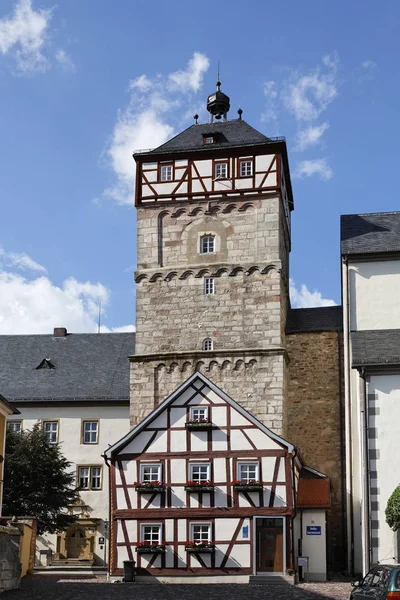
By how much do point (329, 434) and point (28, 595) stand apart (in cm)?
1606

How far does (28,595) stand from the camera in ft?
71.6

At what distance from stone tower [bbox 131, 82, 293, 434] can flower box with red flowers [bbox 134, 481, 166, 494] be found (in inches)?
244

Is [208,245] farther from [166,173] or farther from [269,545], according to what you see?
[269,545]

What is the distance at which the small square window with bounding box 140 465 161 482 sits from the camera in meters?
30.0

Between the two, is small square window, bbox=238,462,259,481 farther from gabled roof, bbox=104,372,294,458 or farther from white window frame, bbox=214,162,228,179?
white window frame, bbox=214,162,228,179

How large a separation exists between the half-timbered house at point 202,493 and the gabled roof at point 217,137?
11686mm

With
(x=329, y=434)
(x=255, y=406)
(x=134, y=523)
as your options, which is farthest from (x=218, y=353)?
(x=134, y=523)

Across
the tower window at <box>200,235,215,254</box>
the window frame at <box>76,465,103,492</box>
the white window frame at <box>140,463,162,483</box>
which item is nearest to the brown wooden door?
the white window frame at <box>140,463,162,483</box>

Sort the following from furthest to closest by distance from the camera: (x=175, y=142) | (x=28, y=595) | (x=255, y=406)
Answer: (x=175, y=142) < (x=255, y=406) < (x=28, y=595)

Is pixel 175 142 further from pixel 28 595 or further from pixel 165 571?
pixel 28 595

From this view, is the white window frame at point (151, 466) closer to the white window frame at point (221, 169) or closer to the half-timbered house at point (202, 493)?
the half-timbered house at point (202, 493)

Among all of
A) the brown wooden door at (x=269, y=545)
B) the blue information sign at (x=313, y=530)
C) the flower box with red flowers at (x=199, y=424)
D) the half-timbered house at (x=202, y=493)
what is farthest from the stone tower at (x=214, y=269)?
the brown wooden door at (x=269, y=545)

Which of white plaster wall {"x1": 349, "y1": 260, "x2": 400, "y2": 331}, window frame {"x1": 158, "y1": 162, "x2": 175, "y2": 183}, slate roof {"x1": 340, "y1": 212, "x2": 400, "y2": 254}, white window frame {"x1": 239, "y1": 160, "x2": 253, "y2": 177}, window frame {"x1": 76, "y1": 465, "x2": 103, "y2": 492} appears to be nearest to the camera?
white plaster wall {"x1": 349, "y1": 260, "x2": 400, "y2": 331}

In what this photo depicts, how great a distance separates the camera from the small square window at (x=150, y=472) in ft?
98.4
